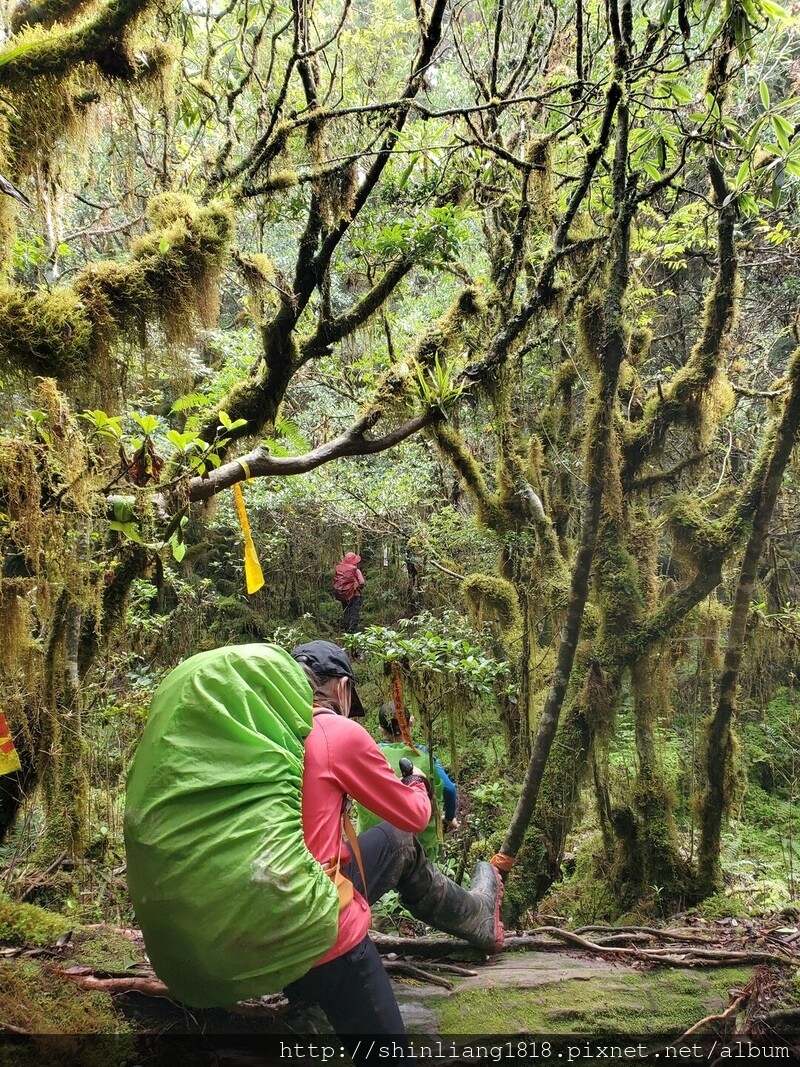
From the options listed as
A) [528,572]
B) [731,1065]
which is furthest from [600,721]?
[731,1065]

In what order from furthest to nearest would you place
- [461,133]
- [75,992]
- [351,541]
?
[351,541] < [461,133] < [75,992]

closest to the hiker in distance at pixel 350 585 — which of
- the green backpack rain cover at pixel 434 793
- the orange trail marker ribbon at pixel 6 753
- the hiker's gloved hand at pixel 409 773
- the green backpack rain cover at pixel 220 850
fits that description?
the green backpack rain cover at pixel 434 793

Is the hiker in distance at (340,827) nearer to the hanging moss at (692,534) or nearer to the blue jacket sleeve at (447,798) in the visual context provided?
the blue jacket sleeve at (447,798)

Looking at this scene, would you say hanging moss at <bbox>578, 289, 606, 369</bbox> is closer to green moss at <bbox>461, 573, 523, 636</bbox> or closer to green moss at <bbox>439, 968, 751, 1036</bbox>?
green moss at <bbox>461, 573, 523, 636</bbox>

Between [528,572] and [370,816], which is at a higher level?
[528,572]

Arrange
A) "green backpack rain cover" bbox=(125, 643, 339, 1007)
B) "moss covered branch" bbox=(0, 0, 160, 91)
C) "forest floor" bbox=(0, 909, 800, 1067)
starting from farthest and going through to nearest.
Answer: "moss covered branch" bbox=(0, 0, 160, 91)
"forest floor" bbox=(0, 909, 800, 1067)
"green backpack rain cover" bbox=(125, 643, 339, 1007)

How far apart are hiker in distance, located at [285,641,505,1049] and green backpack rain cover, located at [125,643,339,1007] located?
20 cm

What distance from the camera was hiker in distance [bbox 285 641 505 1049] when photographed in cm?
213

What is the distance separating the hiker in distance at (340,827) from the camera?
6.99ft

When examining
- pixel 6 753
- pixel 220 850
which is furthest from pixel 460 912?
pixel 6 753

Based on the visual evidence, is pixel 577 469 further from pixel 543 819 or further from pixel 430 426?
pixel 543 819

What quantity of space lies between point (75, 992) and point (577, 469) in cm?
660

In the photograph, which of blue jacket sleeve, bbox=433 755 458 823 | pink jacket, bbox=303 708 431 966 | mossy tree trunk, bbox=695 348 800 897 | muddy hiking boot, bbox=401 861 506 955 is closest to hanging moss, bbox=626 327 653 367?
mossy tree trunk, bbox=695 348 800 897

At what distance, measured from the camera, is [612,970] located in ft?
9.70
